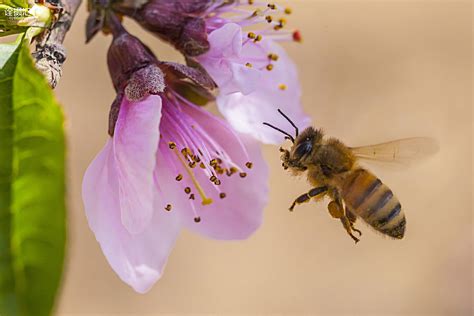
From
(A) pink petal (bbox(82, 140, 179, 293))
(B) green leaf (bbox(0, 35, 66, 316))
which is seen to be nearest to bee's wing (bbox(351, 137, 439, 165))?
(A) pink petal (bbox(82, 140, 179, 293))

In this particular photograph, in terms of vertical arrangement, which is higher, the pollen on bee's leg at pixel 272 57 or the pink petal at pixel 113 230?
the pollen on bee's leg at pixel 272 57

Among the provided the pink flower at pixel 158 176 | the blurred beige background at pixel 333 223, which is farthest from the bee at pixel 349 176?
the blurred beige background at pixel 333 223

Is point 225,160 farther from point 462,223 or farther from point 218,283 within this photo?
point 462,223

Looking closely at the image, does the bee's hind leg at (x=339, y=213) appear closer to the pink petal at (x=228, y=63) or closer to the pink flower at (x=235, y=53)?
the pink flower at (x=235, y=53)

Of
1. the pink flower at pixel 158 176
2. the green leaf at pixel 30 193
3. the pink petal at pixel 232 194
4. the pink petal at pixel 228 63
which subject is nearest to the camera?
the green leaf at pixel 30 193

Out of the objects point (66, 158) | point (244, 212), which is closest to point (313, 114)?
point (244, 212)
